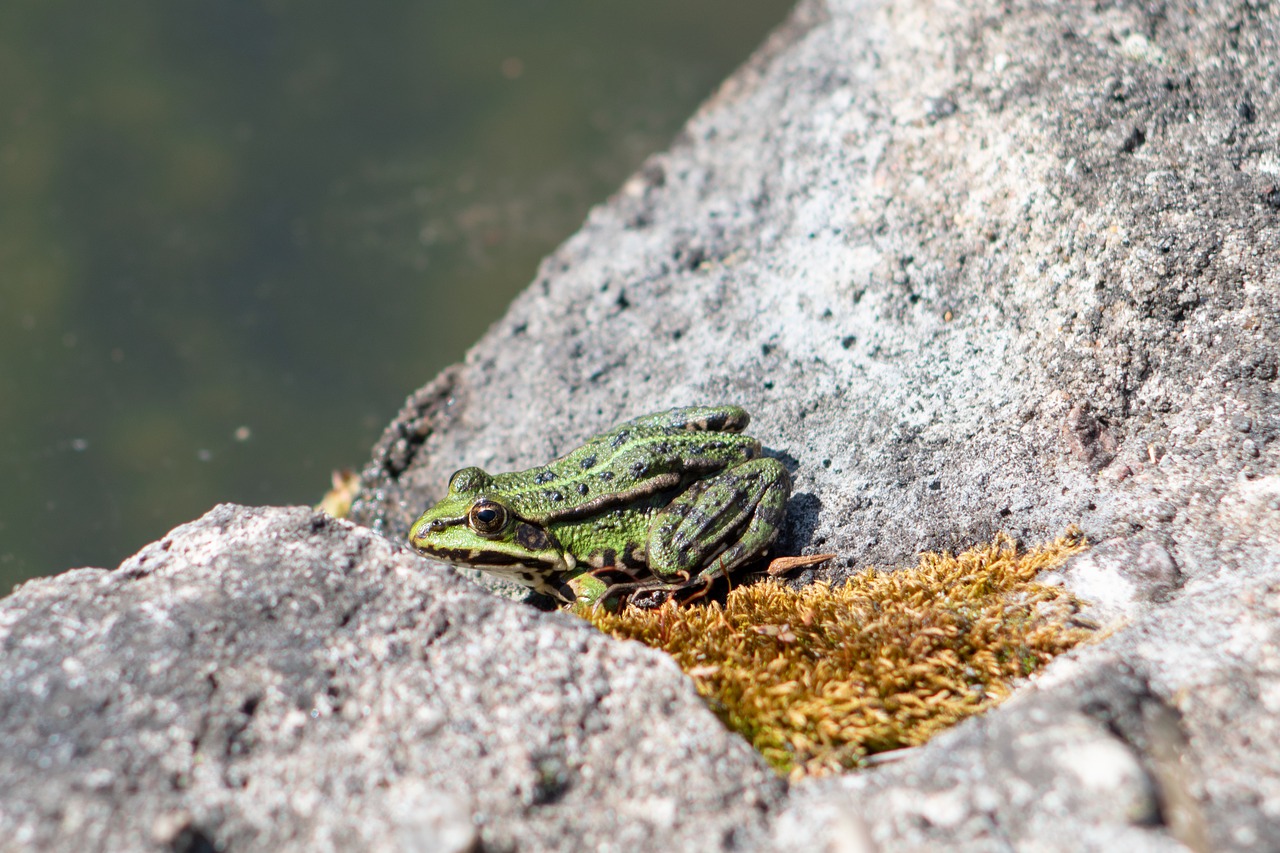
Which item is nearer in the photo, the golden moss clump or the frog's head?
the golden moss clump

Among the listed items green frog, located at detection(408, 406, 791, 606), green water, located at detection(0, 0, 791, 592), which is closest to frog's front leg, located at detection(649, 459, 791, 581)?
green frog, located at detection(408, 406, 791, 606)

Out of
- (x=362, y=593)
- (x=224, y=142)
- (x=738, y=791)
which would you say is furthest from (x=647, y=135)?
(x=738, y=791)

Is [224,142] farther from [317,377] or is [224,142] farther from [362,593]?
[362,593]

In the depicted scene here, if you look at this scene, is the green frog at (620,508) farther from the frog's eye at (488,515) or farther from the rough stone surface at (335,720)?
the rough stone surface at (335,720)

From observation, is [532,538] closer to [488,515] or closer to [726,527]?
[488,515]

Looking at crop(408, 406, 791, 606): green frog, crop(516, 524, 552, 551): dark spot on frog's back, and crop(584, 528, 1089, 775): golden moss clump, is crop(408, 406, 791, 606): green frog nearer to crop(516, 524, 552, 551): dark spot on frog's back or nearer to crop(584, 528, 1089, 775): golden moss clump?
crop(516, 524, 552, 551): dark spot on frog's back

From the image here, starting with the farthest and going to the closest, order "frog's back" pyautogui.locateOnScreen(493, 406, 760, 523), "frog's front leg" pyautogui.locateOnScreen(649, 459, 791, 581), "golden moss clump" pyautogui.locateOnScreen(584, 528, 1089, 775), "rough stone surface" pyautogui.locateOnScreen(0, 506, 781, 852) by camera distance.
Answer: "frog's back" pyautogui.locateOnScreen(493, 406, 760, 523) < "frog's front leg" pyautogui.locateOnScreen(649, 459, 791, 581) < "golden moss clump" pyautogui.locateOnScreen(584, 528, 1089, 775) < "rough stone surface" pyautogui.locateOnScreen(0, 506, 781, 852)
